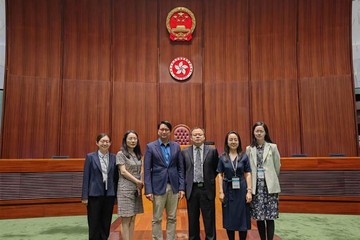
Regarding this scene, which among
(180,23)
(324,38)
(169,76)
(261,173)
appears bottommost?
(261,173)

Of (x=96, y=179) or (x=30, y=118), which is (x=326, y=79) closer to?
(x=96, y=179)

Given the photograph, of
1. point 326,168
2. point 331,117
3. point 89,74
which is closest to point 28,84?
point 89,74

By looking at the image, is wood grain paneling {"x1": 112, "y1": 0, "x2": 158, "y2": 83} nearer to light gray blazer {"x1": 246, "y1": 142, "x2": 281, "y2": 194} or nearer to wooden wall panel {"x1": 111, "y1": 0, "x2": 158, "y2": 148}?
wooden wall panel {"x1": 111, "y1": 0, "x2": 158, "y2": 148}

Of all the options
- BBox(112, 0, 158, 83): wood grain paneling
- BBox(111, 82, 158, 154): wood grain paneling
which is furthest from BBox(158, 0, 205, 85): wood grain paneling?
BBox(111, 82, 158, 154): wood grain paneling

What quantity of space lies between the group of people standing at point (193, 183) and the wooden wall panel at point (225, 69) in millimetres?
4216

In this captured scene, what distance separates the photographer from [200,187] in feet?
8.70

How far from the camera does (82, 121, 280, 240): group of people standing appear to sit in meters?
2.57

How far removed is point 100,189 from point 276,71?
17.4ft

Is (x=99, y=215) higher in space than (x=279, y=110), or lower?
lower

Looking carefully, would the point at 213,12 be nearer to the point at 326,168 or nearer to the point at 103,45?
the point at 103,45

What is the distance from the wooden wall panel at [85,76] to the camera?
6.58 metres

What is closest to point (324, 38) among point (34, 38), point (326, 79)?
point (326, 79)

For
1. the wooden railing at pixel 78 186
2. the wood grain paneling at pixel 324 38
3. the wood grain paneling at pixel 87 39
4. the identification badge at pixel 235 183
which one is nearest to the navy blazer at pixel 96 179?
the identification badge at pixel 235 183

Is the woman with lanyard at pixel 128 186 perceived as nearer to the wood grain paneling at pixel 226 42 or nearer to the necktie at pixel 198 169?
the necktie at pixel 198 169
